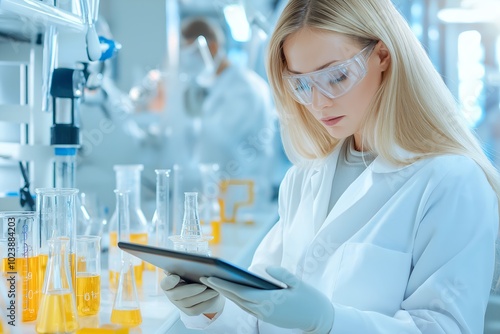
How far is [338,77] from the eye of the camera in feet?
5.13

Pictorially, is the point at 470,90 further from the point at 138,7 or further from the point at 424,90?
the point at 424,90

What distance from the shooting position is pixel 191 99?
17.8ft

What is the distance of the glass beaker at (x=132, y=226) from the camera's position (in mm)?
2033

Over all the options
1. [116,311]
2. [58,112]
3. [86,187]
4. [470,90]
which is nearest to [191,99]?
[86,187]

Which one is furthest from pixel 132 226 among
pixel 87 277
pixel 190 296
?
pixel 190 296

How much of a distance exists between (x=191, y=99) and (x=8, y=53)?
3585 millimetres

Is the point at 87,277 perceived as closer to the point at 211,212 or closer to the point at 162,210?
the point at 162,210

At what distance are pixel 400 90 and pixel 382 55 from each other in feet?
0.35

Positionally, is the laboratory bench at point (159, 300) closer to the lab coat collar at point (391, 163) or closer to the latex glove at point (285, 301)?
the latex glove at point (285, 301)

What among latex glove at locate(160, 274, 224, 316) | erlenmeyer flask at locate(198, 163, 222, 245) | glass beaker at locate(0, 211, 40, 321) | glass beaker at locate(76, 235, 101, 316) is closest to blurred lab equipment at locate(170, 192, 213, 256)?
latex glove at locate(160, 274, 224, 316)

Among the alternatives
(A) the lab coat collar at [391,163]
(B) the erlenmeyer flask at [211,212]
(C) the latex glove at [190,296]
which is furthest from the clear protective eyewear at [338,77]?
(B) the erlenmeyer flask at [211,212]

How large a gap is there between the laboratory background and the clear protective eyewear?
48 centimetres

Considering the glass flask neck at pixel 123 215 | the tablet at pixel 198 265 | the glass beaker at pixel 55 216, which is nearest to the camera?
the tablet at pixel 198 265

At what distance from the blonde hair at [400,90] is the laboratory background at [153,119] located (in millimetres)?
482
